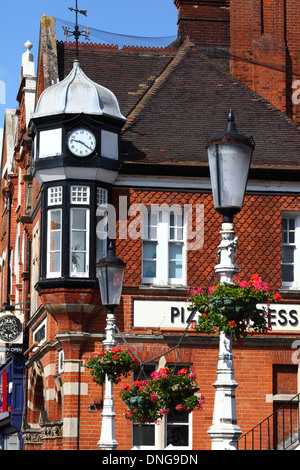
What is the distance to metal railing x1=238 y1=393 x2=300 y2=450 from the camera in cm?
2800

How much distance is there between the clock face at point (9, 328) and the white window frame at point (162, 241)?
966 centimetres

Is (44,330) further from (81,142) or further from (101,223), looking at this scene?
(81,142)

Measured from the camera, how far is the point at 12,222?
4356 cm

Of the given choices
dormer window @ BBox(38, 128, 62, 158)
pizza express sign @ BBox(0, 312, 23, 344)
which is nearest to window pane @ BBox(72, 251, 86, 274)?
dormer window @ BBox(38, 128, 62, 158)

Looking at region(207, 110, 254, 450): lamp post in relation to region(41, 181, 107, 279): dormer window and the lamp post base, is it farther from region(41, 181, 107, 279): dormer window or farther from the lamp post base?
region(41, 181, 107, 279): dormer window

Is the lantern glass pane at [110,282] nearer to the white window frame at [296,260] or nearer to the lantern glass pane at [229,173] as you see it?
the lantern glass pane at [229,173]

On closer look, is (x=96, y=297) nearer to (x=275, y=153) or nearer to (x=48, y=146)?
(x=48, y=146)

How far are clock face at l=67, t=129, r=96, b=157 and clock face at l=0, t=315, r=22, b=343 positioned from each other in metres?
10.5

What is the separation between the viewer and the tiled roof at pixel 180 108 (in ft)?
98.5

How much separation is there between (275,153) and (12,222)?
51.9ft

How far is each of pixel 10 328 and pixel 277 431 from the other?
1231 cm

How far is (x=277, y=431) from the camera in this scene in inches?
1121
